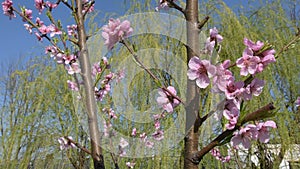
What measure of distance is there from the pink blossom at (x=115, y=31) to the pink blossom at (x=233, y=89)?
0.72 ft

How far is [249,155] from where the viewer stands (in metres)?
1.80

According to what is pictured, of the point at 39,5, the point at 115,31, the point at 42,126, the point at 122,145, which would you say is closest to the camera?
the point at 115,31

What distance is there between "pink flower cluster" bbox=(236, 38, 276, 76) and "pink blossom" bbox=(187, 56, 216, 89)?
0.04 metres

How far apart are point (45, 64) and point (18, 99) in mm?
419

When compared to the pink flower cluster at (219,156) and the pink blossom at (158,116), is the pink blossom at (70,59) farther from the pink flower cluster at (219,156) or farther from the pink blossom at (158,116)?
the pink flower cluster at (219,156)

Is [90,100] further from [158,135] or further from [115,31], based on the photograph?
[158,135]

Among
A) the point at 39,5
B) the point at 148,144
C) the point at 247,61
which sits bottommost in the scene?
the point at 247,61

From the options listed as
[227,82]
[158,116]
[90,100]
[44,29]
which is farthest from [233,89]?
[158,116]

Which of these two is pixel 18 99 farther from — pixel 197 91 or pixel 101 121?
pixel 197 91

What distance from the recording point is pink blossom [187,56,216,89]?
17.9 inches

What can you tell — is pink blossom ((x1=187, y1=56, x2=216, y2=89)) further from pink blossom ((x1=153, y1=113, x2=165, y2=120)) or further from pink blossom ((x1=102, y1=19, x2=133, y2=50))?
pink blossom ((x1=153, y1=113, x2=165, y2=120))

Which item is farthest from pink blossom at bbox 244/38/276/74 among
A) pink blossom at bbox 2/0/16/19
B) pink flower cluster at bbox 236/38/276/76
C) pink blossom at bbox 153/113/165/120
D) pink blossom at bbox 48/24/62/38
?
pink blossom at bbox 153/113/165/120

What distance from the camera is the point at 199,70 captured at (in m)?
0.46

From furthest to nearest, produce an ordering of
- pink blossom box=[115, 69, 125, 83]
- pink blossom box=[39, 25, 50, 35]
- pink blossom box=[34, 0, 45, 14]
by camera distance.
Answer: pink blossom box=[115, 69, 125, 83]
pink blossom box=[34, 0, 45, 14]
pink blossom box=[39, 25, 50, 35]
